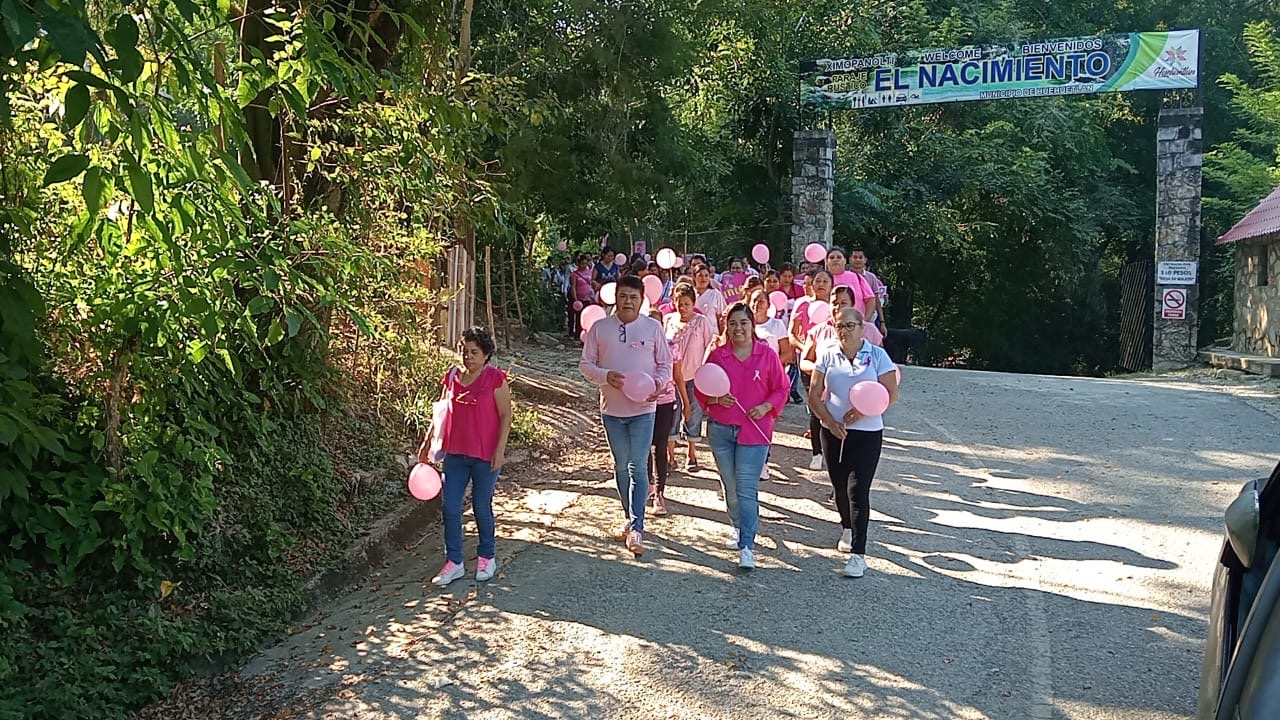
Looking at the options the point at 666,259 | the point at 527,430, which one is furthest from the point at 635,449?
the point at 666,259

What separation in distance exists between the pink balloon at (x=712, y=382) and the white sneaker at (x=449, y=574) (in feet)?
5.94

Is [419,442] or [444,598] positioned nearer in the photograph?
[444,598]

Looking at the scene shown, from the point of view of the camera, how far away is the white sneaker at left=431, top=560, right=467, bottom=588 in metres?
6.48

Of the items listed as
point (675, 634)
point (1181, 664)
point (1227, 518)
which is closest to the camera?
point (1227, 518)

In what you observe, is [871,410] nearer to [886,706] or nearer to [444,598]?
[886,706]

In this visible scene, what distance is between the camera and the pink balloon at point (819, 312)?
9.01 metres

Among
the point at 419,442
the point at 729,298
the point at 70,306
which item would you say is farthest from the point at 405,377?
the point at 729,298

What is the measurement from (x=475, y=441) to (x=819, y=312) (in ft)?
12.4

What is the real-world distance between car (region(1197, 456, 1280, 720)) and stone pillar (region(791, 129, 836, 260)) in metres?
17.0

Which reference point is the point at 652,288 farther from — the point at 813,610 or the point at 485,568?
the point at 813,610

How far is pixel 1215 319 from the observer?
79.7 ft

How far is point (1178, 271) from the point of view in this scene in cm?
1822

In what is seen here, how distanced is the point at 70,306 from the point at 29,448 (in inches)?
30.0

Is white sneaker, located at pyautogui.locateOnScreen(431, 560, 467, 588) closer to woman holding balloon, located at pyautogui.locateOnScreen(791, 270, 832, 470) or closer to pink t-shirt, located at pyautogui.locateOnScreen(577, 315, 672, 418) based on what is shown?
pink t-shirt, located at pyautogui.locateOnScreen(577, 315, 672, 418)
